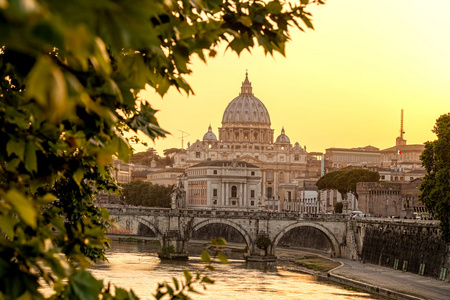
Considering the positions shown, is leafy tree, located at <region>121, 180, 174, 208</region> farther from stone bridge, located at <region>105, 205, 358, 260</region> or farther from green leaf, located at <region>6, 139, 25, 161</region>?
green leaf, located at <region>6, 139, 25, 161</region>

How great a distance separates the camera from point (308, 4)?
17.7ft

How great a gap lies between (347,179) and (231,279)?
2426 inches

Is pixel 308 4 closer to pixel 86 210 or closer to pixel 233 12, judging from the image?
pixel 233 12

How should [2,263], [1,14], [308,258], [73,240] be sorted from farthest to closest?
[308,258], [73,240], [2,263], [1,14]

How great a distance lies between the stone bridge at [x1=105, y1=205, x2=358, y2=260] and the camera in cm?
7138

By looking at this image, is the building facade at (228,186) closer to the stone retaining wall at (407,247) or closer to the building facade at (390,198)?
the building facade at (390,198)

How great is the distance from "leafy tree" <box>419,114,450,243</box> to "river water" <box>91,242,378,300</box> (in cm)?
557

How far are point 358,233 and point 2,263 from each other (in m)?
67.0

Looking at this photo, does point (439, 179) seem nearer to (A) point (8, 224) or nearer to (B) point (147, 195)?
(A) point (8, 224)

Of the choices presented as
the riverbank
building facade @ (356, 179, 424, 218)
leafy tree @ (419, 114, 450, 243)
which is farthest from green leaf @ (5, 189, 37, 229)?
building facade @ (356, 179, 424, 218)

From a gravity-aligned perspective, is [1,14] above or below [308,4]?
below

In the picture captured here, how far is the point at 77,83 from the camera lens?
298 centimetres

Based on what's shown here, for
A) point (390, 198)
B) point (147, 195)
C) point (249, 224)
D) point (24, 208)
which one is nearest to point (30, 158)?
point (24, 208)

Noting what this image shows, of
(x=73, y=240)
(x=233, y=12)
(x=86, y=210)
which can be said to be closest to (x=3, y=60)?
(x=73, y=240)
